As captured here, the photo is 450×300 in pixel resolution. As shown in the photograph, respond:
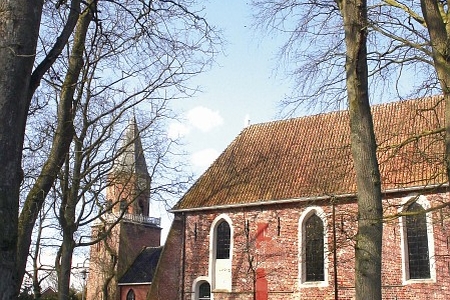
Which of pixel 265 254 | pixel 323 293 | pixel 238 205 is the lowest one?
pixel 323 293

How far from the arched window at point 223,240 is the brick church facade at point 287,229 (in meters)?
0.04

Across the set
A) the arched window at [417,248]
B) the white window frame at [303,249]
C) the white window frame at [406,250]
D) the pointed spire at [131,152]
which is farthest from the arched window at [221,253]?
the arched window at [417,248]

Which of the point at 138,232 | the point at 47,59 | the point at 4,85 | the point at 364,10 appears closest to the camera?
the point at 4,85

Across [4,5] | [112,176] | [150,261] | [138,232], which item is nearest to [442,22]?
[4,5]

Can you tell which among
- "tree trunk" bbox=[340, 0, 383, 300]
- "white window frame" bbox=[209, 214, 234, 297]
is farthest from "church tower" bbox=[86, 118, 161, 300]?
"tree trunk" bbox=[340, 0, 383, 300]

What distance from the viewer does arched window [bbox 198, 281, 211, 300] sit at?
21516mm

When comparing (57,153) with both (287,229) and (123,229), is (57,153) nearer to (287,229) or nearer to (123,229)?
(287,229)

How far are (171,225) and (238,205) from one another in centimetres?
312

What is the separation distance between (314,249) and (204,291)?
15.5 ft

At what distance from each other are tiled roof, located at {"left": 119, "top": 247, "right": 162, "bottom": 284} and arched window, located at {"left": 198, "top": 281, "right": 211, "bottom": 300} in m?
11.7

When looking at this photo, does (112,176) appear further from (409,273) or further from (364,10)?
(364,10)

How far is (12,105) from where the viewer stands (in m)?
4.27

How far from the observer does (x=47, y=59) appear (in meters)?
5.52

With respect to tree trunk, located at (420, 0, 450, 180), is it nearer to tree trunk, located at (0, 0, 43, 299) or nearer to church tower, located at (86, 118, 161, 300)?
tree trunk, located at (0, 0, 43, 299)
